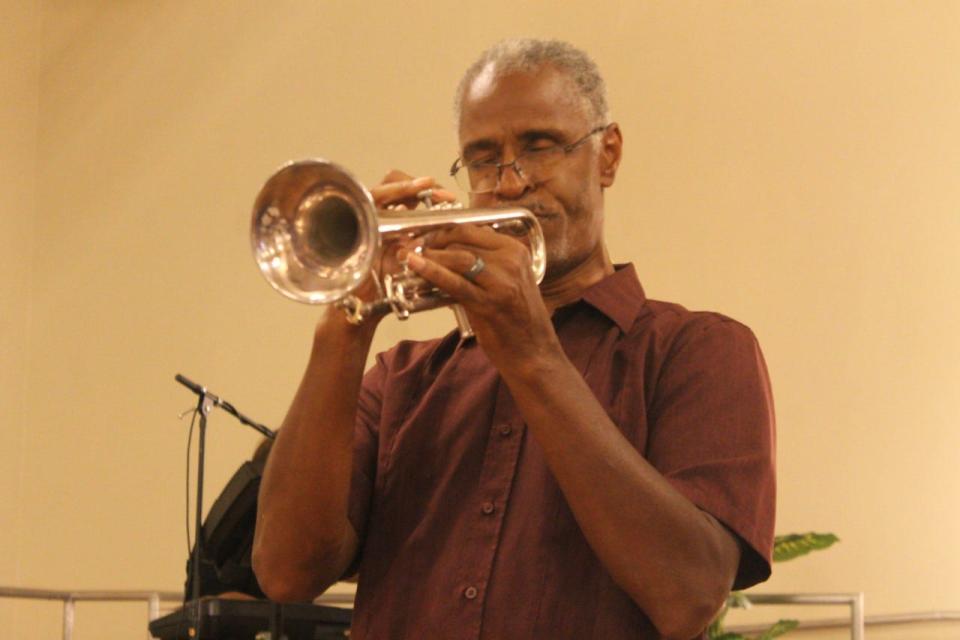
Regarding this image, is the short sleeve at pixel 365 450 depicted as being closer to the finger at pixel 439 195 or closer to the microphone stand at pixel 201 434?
the finger at pixel 439 195

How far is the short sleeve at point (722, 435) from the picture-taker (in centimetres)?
197

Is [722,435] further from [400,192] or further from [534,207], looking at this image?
[400,192]

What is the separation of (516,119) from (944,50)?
3700mm

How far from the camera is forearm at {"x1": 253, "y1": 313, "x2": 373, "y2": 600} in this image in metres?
2.07

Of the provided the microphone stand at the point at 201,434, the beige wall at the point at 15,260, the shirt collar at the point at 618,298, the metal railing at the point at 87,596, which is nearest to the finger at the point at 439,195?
the shirt collar at the point at 618,298

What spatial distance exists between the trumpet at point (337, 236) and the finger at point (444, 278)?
0.23 feet

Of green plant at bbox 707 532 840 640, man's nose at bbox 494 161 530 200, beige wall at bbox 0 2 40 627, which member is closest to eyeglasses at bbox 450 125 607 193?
man's nose at bbox 494 161 530 200

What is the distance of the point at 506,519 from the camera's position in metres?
2.03

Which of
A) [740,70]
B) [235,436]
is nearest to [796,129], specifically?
[740,70]

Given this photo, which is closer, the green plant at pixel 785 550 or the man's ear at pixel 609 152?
the man's ear at pixel 609 152

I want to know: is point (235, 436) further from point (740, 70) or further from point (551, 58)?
point (551, 58)

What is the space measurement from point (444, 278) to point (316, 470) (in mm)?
400

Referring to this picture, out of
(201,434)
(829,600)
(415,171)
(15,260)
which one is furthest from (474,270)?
(15,260)

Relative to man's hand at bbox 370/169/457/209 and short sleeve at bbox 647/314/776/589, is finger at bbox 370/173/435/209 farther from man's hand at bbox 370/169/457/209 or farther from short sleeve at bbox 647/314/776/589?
short sleeve at bbox 647/314/776/589
